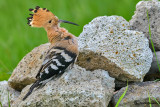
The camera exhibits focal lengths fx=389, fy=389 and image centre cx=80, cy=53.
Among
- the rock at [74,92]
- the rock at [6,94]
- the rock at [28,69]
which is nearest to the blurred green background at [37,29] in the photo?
the rock at [6,94]

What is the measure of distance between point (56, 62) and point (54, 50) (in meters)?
0.18

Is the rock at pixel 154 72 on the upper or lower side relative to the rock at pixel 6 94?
upper

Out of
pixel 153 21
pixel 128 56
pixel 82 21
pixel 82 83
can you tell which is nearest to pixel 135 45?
pixel 128 56

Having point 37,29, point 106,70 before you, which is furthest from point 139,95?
point 37,29

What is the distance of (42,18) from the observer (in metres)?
4.46

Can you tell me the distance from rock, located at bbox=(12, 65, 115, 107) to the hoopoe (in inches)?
3.6

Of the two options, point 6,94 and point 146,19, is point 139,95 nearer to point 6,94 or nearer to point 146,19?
point 146,19

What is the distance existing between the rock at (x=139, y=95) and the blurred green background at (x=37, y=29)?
3256mm

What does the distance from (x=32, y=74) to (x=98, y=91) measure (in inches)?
50.5

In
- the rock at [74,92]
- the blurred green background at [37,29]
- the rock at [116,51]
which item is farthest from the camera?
the blurred green background at [37,29]

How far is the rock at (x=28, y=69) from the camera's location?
4927 mm

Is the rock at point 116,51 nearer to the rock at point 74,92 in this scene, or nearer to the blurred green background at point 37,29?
the rock at point 74,92

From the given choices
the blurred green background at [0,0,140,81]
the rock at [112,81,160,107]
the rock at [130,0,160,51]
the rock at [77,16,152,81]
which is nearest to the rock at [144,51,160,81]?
the rock at [130,0,160,51]

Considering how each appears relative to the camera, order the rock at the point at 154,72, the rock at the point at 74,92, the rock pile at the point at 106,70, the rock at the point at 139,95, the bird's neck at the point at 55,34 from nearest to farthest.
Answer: the rock at the point at 74,92 → the rock pile at the point at 106,70 → the rock at the point at 139,95 → the bird's neck at the point at 55,34 → the rock at the point at 154,72
